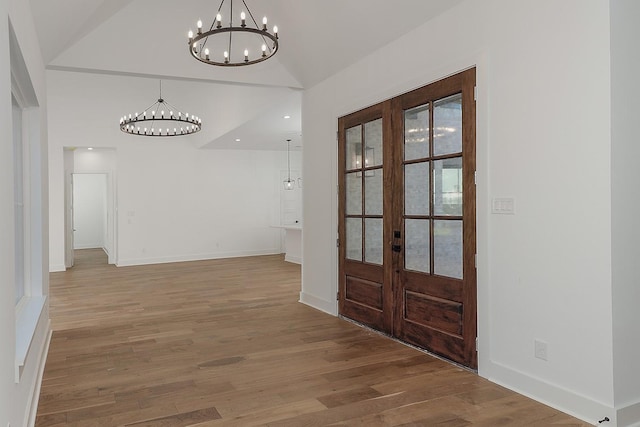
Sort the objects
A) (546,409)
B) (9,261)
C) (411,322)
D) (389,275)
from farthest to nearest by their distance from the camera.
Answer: (389,275), (411,322), (546,409), (9,261)

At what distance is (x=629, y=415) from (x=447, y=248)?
1.63 metres

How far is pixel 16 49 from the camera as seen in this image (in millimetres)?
2652

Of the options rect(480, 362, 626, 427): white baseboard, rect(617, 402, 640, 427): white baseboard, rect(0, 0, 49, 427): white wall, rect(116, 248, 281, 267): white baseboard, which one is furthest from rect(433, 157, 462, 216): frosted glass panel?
rect(116, 248, 281, 267): white baseboard

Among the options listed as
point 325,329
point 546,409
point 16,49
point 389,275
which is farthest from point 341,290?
point 16,49

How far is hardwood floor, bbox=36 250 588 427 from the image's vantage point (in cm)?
299

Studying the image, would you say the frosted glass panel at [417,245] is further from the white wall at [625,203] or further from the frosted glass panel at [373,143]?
the white wall at [625,203]

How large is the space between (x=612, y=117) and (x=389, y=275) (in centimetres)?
247

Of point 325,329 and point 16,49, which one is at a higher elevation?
point 16,49

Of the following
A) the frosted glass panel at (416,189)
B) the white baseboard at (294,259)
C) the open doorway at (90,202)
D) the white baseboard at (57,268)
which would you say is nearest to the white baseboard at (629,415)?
the frosted glass panel at (416,189)

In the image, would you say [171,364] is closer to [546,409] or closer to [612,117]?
[546,409]

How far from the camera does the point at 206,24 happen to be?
5969 mm

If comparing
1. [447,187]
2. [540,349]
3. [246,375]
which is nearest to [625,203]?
[540,349]

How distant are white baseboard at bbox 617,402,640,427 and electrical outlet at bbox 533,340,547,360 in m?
0.50

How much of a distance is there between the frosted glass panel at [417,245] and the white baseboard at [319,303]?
153cm
